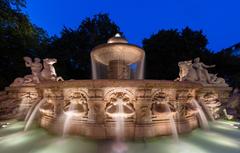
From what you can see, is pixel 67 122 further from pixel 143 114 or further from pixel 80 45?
pixel 80 45

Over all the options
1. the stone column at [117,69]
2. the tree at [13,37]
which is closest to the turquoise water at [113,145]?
the stone column at [117,69]

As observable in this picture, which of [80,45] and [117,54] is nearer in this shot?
[117,54]

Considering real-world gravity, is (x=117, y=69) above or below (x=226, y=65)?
below

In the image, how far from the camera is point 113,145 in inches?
146

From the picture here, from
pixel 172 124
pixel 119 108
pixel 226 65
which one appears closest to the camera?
pixel 119 108

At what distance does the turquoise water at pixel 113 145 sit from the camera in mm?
3539

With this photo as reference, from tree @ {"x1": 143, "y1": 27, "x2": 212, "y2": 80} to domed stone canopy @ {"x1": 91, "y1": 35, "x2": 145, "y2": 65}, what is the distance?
1273 centimetres

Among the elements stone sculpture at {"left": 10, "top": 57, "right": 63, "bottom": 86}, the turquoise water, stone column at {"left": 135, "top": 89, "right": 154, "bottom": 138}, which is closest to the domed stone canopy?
stone sculpture at {"left": 10, "top": 57, "right": 63, "bottom": 86}

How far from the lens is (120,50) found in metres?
6.51

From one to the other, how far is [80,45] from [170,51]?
11.0 metres

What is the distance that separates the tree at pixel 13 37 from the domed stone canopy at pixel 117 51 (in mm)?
6285

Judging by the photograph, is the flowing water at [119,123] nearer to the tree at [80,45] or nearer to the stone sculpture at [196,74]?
the stone sculpture at [196,74]

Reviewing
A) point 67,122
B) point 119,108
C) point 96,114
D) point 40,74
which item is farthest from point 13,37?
point 119,108

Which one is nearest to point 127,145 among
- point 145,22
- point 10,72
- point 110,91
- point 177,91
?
point 110,91
